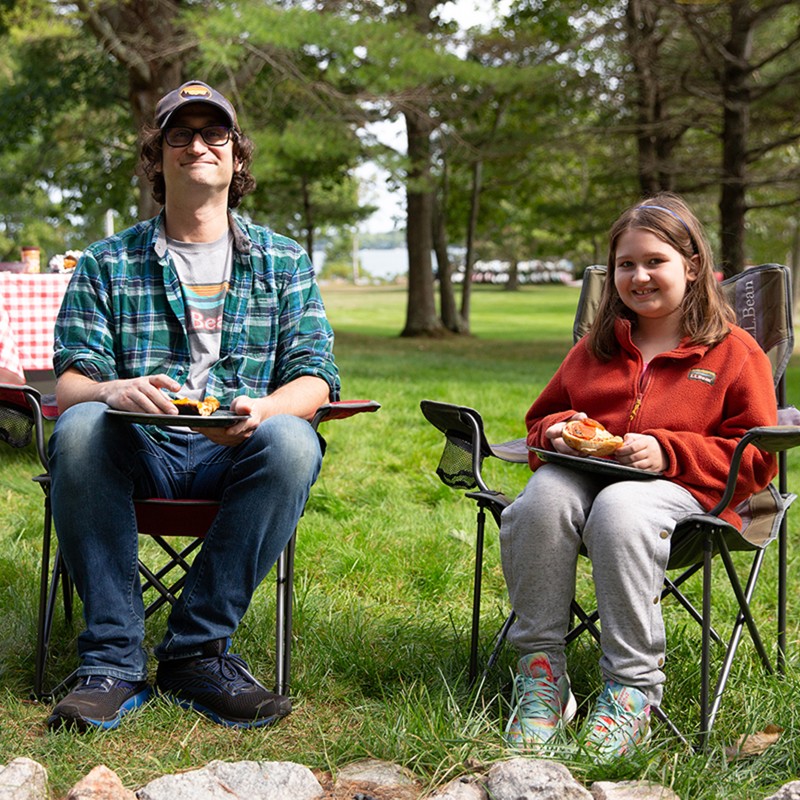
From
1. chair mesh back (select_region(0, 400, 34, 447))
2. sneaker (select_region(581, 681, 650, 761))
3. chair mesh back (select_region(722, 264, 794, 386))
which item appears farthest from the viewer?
chair mesh back (select_region(722, 264, 794, 386))

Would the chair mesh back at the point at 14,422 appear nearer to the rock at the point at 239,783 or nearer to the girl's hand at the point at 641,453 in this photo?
the rock at the point at 239,783

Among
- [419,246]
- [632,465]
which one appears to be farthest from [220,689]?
[419,246]

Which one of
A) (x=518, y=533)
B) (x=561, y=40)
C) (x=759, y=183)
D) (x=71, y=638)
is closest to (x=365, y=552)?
(x=71, y=638)

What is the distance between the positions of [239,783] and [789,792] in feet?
3.15

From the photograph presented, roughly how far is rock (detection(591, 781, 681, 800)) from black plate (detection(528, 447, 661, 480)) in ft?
2.02

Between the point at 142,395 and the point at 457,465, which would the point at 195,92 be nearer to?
the point at 142,395

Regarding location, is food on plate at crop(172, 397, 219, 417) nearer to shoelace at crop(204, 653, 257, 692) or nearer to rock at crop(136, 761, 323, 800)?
shoelace at crop(204, 653, 257, 692)

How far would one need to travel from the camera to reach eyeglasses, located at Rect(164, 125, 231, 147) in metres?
2.60

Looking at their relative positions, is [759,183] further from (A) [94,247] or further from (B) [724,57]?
(A) [94,247]

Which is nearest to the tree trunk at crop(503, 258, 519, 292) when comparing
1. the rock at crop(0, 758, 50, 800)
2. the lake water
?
the lake water

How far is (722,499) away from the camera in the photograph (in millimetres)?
2238

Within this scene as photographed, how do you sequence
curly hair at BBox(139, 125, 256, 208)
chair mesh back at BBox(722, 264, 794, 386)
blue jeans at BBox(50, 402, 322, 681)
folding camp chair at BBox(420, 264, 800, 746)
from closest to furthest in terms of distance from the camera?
1. folding camp chair at BBox(420, 264, 800, 746)
2. blue jeans at BBox(50, 402, 322, 681)
3. curly hair at BBox(139, 125, 256, 208)
4. chair mesh back at BBox(722, 264, 794, 386)

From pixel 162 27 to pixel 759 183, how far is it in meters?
6.62

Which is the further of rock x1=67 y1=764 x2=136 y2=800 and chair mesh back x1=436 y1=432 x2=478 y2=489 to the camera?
chair mesh back x1=436 y1=432 x2=478 y2=489
